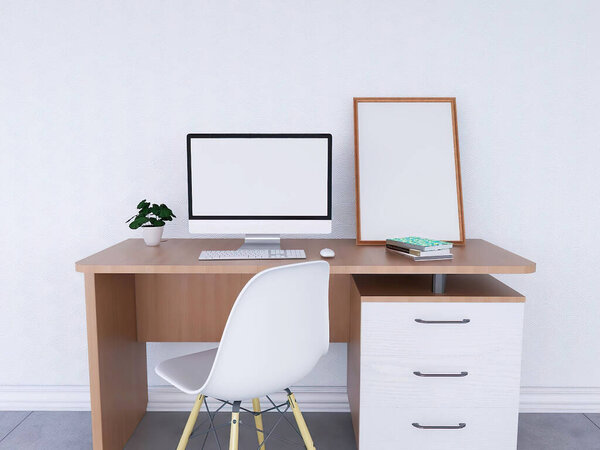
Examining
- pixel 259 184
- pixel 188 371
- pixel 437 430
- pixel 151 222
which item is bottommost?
pixel 437 430

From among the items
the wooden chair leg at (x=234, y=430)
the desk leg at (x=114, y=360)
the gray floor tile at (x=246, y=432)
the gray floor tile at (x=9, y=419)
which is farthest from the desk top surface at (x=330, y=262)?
the gray floor tile at (x=9, y=419)

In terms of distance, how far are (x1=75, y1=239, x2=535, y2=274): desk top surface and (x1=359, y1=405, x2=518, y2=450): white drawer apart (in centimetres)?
51

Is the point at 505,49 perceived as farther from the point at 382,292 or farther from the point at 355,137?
the point at 382,292

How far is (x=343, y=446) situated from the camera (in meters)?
2.00

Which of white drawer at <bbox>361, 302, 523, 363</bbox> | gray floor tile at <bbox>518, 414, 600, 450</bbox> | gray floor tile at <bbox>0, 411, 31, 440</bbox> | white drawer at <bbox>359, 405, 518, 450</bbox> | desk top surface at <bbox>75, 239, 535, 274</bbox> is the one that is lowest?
gray floor tile at <bbox>518, 414, 600, 450</bbox>

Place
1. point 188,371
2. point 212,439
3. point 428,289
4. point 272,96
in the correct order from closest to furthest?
point 188,371
point 428,289
point 212,439
point 272,96

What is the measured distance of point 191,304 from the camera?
215 centimetres

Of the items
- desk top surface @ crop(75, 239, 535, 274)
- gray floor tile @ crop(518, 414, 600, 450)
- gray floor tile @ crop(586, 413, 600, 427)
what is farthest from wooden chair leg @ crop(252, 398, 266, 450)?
gray floor tile @ crop(586, 413, 600, 427)

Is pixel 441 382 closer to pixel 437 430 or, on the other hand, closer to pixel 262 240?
pixel 437 430

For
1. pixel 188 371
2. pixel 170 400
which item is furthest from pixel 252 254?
pixel 170 400

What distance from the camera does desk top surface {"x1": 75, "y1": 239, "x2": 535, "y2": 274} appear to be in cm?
160

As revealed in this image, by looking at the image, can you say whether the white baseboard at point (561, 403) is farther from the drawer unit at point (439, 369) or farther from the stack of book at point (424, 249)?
the stack of book at point (424, 249)

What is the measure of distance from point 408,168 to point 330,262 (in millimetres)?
701

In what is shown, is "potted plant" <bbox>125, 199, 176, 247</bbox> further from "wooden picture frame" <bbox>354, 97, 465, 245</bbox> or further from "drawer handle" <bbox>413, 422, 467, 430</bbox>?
"drawer handle" <bbox>413, 422, 467, 430</bbox>
